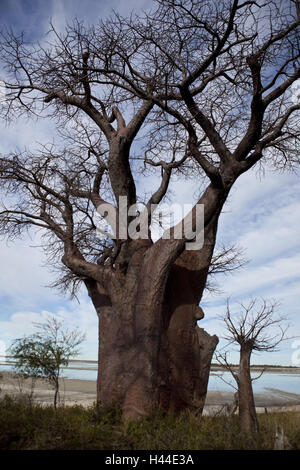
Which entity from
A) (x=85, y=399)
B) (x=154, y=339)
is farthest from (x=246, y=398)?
(x=85, y=399)

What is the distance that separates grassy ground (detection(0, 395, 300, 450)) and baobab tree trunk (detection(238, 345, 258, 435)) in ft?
0.48

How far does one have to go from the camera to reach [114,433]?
464 centimetres

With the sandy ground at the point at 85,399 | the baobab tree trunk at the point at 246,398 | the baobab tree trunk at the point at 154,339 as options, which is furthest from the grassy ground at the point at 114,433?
the sandy ground at the point at 85,399

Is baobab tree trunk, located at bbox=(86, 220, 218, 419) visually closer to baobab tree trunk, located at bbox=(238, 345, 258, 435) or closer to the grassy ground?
the grassy ground

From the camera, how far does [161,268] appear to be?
585 centimetres

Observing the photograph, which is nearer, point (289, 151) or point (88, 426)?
point (88, 426)

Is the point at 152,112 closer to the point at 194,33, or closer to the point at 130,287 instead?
the point at 194,33

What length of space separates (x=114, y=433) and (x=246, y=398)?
1.80 m

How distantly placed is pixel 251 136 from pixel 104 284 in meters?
3.48

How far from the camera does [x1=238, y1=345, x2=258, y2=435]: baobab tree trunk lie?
4.83 metres

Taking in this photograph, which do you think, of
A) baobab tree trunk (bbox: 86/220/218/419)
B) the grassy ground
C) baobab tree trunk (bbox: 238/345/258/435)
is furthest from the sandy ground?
baobab tree trunk (bbox: 238/345/258/435)

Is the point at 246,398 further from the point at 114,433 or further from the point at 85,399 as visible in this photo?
the point at 85,399

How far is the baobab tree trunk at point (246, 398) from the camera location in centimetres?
483

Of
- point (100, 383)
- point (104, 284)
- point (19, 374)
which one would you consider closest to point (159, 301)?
point (104, 284)
